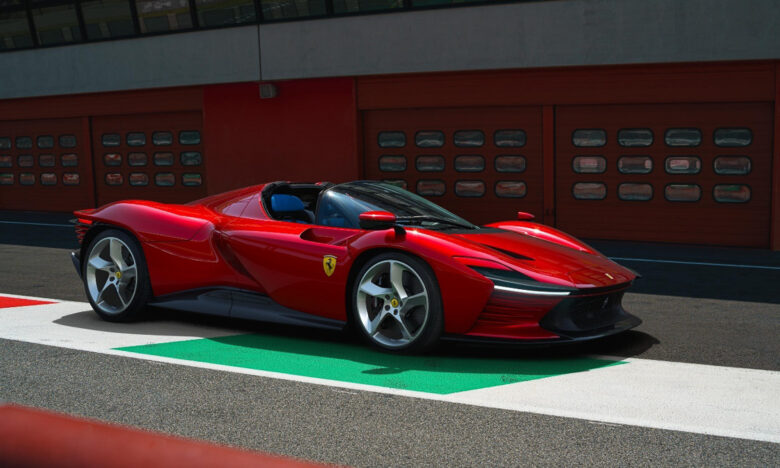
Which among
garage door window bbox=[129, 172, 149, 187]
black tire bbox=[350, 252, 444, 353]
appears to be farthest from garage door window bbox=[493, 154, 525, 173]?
black tire bbox=[350, 252, 444, 353]

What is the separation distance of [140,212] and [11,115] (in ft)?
52.5

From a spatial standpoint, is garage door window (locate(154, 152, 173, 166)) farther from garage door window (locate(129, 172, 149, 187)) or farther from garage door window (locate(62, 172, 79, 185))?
garage door window (locate(62, 172, 79, 185))

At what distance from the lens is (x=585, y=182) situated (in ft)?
46.5

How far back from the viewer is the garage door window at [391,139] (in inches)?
623

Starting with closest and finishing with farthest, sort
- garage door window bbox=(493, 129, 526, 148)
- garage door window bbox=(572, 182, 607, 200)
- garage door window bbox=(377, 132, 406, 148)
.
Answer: garage door window bbox=(572, 182, 607, 200)
garage door window bbox=(493, 129, 526, 148)
garage door window bbox=(377, 132, 406, 148)

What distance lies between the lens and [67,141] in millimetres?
20031

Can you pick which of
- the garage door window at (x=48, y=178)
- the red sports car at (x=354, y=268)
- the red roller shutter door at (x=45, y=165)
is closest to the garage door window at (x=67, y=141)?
the red roller shutter door at (x=45, y=165)

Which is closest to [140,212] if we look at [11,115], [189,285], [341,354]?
[189,285]

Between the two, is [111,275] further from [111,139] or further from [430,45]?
[111,139]

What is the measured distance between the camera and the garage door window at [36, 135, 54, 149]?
20.3 metres

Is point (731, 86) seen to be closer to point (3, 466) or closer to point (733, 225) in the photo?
point (733, 225)

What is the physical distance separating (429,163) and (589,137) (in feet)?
9.67

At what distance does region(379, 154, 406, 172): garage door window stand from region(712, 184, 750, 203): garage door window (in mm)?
5416

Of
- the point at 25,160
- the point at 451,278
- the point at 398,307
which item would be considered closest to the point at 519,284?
the point at 451,278
